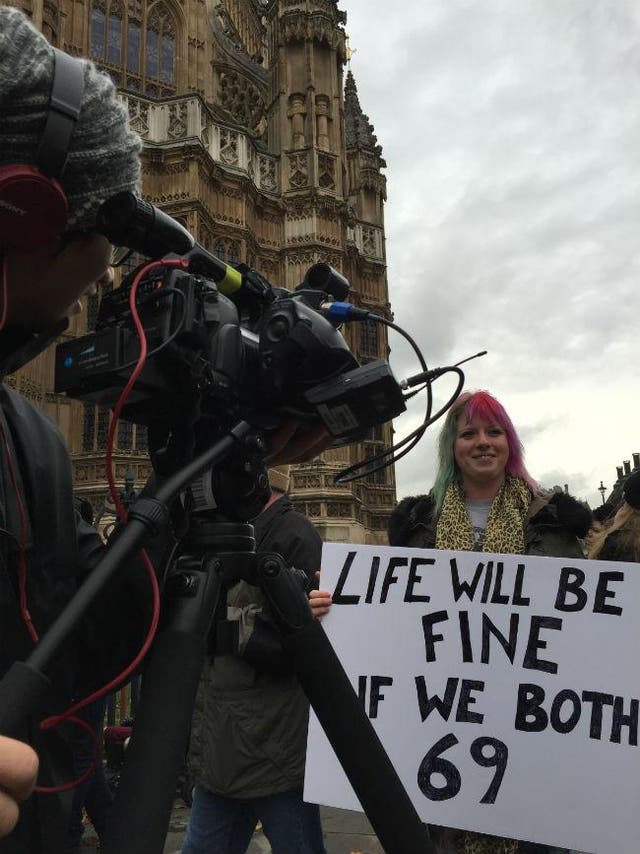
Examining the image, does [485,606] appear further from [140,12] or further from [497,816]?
[140,12]

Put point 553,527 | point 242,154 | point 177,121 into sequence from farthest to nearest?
1. point 242,154
2. point 177,121
3. point 553,527

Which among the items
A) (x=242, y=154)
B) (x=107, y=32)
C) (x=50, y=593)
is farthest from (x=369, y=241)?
(x=50, y=593)

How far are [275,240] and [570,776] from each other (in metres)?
18.6

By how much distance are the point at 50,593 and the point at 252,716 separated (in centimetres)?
156

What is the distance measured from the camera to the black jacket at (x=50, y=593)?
858mm

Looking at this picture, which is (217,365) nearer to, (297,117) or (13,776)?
(13,776)

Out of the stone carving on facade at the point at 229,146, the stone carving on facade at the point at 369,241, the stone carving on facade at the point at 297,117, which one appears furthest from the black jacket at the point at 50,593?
the stone carving on facade at the point at 369,241

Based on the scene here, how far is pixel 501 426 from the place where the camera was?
2.38m

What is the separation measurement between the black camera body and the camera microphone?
4 cm

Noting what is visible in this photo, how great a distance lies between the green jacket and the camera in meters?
2.25

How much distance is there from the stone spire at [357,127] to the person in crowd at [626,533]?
26.2 meters

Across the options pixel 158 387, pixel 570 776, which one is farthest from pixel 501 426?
pixel 158 387

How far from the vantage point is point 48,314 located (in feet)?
2.91

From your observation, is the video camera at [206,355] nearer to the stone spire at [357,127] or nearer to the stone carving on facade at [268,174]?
the stone carving on facade at [268,174]
